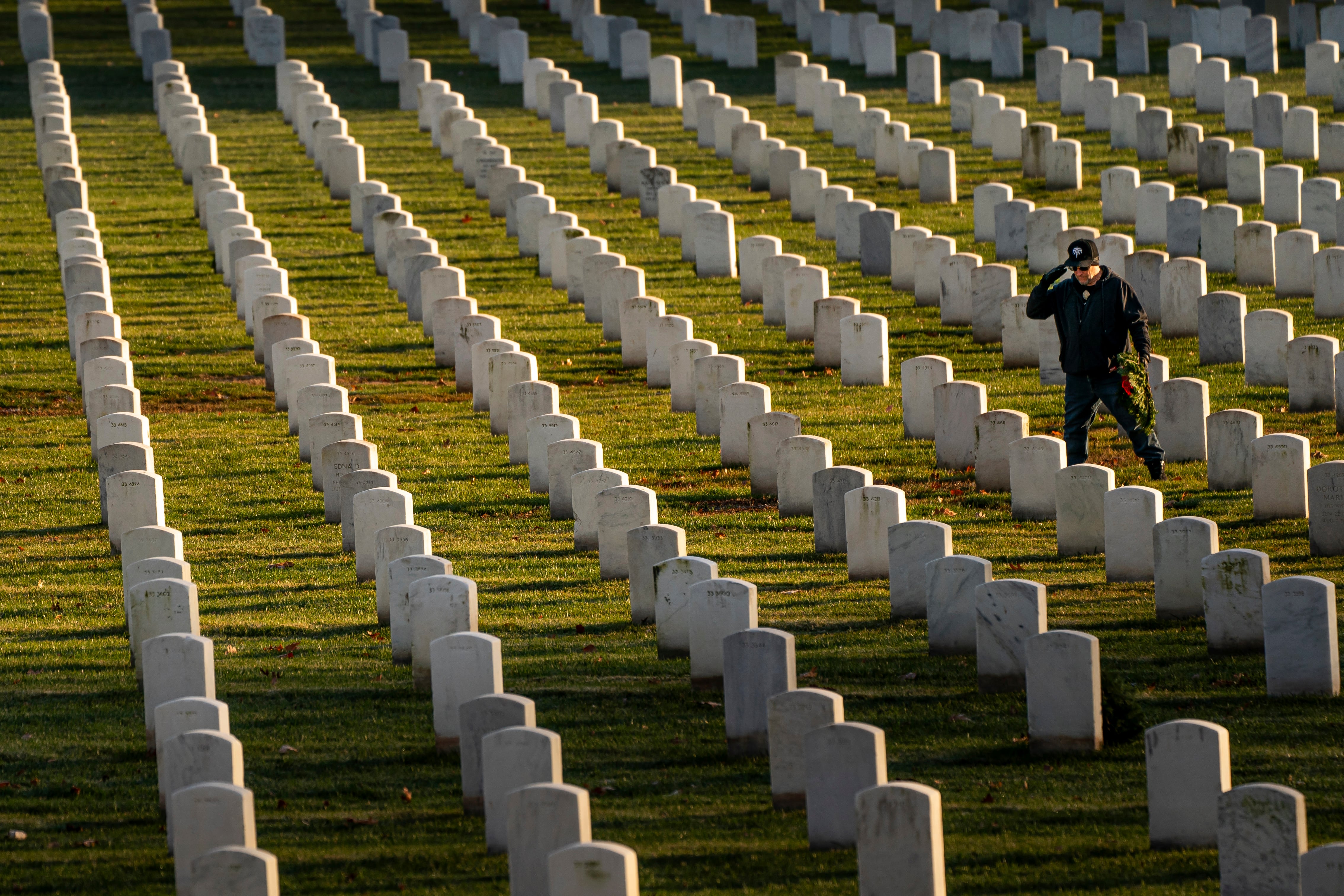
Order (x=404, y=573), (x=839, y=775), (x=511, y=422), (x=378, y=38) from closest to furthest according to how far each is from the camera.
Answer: (x=839, y=775) → (x=404, y=573) → (x=511, y=422) → (x=378, y=38)

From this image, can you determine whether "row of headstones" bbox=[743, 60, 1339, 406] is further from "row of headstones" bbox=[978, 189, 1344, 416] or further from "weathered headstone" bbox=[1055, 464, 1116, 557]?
"weathered headstone" bbox=[1055, 464, 1116, 557]

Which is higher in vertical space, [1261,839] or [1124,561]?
[1124,561]

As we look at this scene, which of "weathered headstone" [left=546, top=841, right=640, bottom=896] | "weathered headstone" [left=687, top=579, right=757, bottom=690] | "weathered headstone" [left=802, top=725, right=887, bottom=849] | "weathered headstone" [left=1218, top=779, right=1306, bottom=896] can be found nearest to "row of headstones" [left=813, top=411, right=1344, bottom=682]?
"weathered headstone" [left=687, top=579, right=757, bottom=690]

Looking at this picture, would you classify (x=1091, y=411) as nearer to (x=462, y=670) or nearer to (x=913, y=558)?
(x=913, y=558)

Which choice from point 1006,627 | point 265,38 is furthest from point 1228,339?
point 265,38

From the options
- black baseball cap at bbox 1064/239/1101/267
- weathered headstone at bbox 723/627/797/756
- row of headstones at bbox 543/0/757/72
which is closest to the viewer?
weathered headstone at bbox 723/627/797/756

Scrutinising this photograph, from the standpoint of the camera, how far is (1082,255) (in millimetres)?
12562

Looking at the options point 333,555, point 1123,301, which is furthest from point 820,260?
point 333,555

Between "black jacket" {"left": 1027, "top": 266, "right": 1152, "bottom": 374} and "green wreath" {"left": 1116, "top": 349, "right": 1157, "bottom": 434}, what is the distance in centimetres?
6

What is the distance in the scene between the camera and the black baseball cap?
41.1 ft

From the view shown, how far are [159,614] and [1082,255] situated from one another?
626 centimetres

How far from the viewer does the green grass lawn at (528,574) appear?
25.6 feet

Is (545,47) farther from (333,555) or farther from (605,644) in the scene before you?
(605,644)

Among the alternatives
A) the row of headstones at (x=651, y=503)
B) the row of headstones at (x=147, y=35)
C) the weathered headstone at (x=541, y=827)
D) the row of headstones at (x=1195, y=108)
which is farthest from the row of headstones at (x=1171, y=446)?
the row of headstones at (x=147, y=35)
